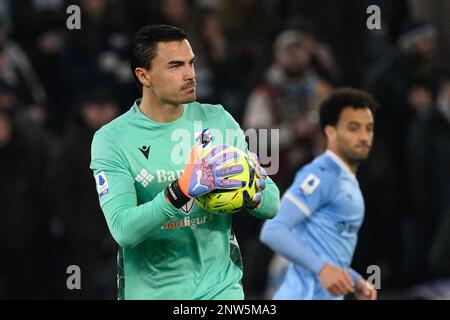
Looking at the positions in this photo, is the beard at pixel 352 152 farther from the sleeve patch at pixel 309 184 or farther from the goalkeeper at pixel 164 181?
the goalkeeper at pixel 164 181

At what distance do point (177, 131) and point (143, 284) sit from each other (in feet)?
2.48

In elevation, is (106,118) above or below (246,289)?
above

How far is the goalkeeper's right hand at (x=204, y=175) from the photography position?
16.8ft

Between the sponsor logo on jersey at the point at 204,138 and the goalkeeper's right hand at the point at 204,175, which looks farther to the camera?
the sponsor logo on jersey at the point at 204,138

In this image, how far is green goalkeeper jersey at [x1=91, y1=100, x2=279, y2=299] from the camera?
5.56 m

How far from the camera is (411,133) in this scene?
1048 centimetres

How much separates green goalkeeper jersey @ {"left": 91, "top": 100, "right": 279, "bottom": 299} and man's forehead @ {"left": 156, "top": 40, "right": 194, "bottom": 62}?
0.31m

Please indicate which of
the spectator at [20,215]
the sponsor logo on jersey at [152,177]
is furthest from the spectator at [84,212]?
the sponsor logo on jersey at [152,177]

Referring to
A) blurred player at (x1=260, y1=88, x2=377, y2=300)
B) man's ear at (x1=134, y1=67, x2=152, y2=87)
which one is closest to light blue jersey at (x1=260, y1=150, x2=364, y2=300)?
blurred player at (x1=260, y1=88, x2=377, y2=300)

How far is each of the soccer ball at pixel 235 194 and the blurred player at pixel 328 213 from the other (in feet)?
5.28

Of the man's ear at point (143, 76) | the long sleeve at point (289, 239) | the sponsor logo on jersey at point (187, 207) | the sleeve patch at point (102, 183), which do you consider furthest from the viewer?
the long sleeve at point (289, 239)

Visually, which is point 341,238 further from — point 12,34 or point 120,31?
point 12,34

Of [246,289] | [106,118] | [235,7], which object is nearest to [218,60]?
[235,7]

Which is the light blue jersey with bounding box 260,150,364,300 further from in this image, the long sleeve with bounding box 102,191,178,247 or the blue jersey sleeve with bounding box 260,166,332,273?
the long sleeve with bounding box 102,191,178,247
